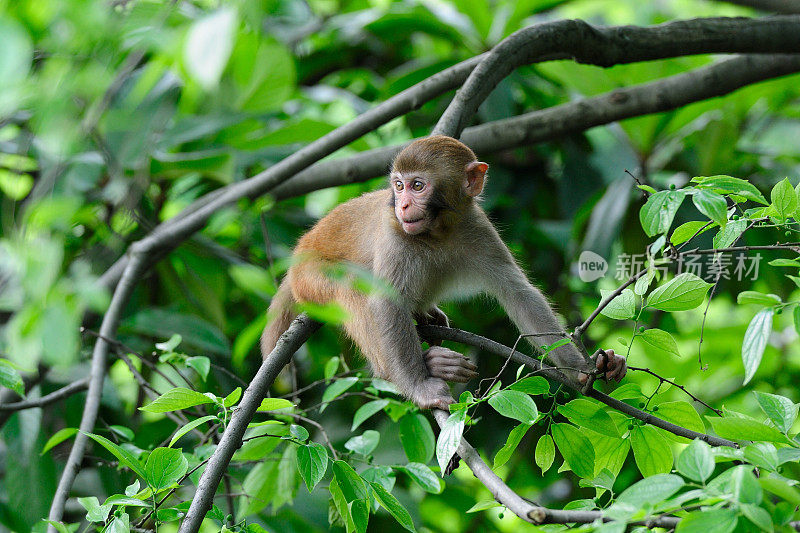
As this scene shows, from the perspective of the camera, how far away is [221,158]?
5.05 meters

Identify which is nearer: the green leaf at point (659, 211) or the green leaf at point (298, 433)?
the green leaf at point (659, 211)

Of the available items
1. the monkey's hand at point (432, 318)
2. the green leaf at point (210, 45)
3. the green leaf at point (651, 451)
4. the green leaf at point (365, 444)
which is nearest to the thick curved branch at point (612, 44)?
the monkey's hand at point (432, 318)

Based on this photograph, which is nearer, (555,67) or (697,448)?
(697,448)

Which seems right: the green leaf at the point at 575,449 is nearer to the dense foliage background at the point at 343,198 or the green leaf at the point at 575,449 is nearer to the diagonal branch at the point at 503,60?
the dense foliage background at the point at 343,198

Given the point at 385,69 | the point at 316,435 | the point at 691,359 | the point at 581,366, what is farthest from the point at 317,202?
the point at 581,366

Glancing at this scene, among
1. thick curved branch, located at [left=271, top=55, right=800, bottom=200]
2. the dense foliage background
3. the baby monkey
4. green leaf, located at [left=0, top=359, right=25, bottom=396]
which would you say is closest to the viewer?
green leaf, located at [left=0, top=359, right=25, bottom=396]

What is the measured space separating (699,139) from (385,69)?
290 cm

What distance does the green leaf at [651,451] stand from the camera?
2172 mm

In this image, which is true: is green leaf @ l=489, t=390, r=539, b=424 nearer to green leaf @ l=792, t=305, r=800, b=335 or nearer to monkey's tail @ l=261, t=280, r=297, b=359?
green leaf @ l=792, t=305, r=800, b=335

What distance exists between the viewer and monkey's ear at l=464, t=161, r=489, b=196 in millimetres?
3660

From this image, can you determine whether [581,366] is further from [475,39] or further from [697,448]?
[475,39]

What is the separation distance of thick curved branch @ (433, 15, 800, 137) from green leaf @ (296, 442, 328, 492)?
1.79 metres

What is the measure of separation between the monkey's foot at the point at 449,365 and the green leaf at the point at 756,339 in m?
1.46

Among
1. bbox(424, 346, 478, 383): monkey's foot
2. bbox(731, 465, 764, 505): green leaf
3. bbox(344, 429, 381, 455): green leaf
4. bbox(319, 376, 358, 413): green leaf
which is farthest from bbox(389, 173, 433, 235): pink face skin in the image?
bbox(731, 465, 764, 505): green leaf
